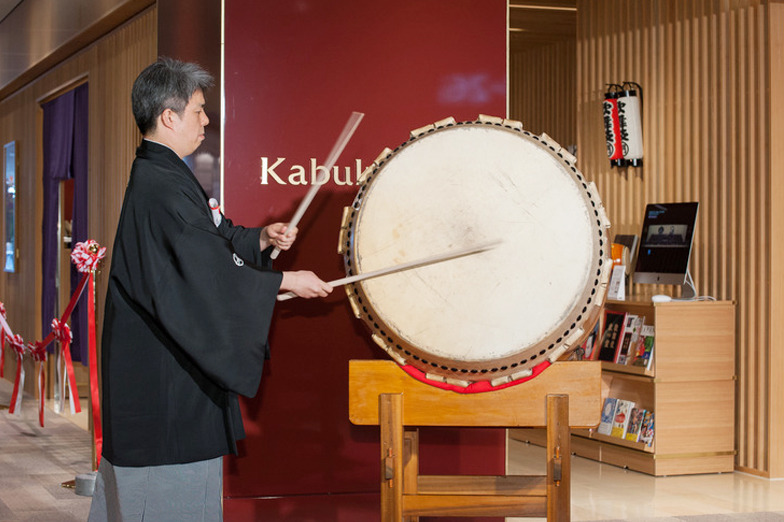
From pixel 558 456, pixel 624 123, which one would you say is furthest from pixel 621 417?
pixel 558 456

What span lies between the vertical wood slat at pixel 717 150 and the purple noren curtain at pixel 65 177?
3743 mm

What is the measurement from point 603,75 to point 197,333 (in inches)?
174

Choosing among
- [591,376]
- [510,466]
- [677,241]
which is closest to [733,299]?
[677,241]

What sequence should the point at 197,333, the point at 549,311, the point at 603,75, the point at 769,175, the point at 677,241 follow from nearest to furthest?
1. the point at 197,333
2. the point at 549,311
3. the point at 769,175
4. the point at 677,241
5. the point at 603,75

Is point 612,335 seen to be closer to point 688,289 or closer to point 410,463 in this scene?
point 688,289

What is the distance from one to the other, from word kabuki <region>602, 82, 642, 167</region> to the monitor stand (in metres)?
0.79

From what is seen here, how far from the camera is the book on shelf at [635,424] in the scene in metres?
5.15

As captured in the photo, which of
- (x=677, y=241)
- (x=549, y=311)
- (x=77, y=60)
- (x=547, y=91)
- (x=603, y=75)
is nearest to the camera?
(x=549, y=311)

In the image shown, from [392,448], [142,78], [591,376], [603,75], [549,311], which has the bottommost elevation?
[392,448]

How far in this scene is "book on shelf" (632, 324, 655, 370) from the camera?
5.07 metres

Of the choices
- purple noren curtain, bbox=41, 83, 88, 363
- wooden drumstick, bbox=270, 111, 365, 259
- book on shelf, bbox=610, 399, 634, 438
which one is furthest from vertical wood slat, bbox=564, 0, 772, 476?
purple noren curtain, bbox=41, 83, 88, 363

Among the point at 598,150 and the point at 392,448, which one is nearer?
the point at 392,448

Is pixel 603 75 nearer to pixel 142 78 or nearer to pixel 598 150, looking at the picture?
pixel 598 150

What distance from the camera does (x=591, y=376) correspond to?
8.32 ft
